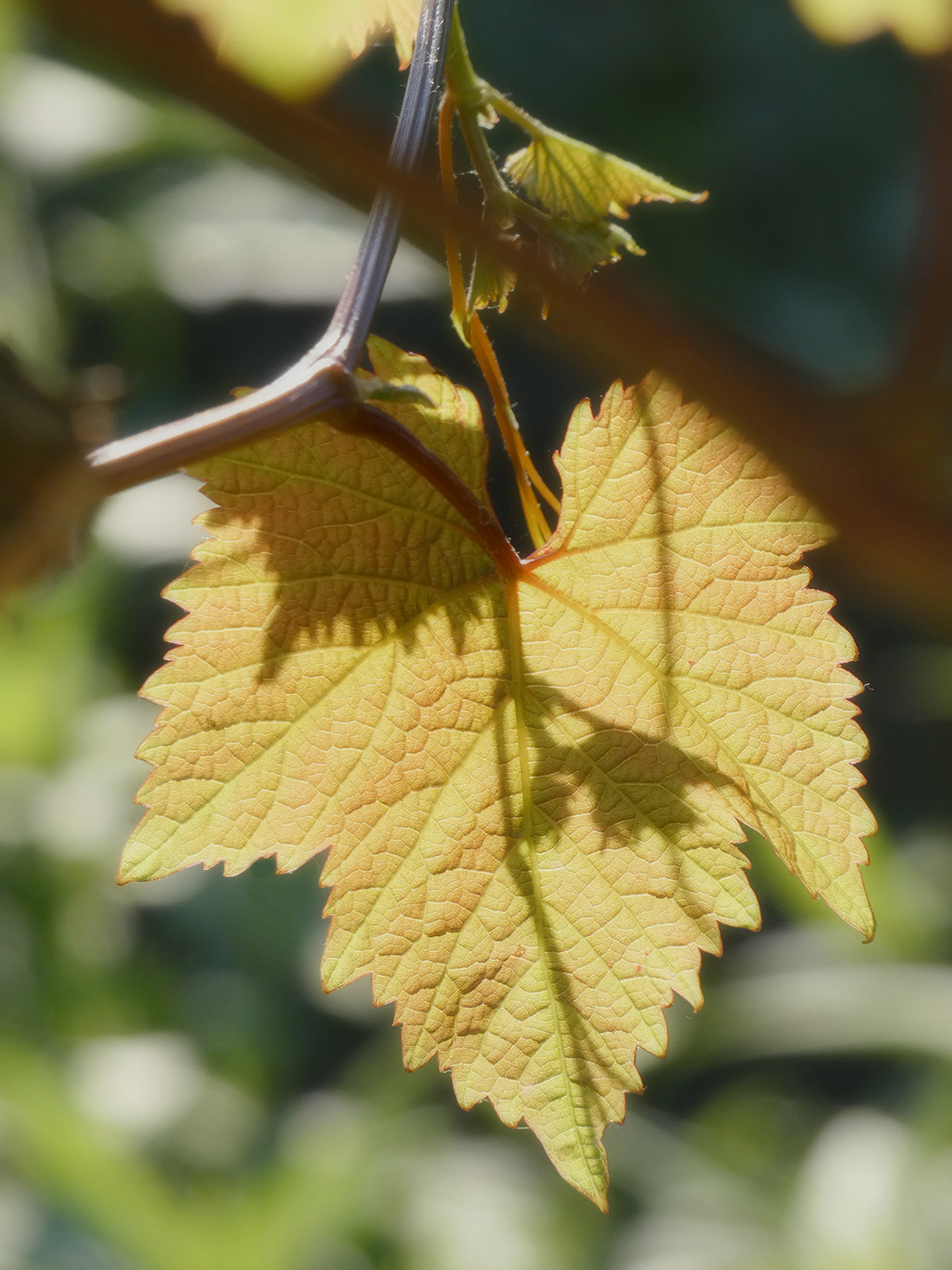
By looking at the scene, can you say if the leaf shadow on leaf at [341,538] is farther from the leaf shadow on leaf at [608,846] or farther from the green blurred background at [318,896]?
the green blurred background at [318,896]

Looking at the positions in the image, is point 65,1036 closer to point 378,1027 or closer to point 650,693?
point 378,1027

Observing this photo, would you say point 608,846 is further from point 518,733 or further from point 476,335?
point 476,335

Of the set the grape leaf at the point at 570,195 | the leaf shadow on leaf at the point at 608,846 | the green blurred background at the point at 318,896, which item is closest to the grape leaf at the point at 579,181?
the grape leaf at the point at 570,195

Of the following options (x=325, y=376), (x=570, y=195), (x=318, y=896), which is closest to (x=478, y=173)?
(x=570, y=195)

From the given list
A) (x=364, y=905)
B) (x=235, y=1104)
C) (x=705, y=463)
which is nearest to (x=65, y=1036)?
(x=235, y=1104)

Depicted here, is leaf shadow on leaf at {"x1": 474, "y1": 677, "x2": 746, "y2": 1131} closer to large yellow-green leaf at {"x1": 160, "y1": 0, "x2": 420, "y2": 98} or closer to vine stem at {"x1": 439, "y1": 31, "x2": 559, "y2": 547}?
vine stem at {"x1": 439, "y1": 31, "x2": 559, "y2": 547}

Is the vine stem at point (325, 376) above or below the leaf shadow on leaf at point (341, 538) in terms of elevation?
above
